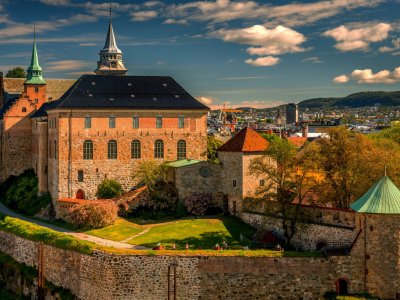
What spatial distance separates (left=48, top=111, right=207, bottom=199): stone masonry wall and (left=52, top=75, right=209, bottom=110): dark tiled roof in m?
0.80

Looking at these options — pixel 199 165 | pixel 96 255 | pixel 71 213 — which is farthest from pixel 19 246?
pixel 199 165

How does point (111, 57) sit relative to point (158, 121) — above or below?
above

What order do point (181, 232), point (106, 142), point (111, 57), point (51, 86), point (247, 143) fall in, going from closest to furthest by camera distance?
1. point (181, 232)
2. point (247, 143)
3. point (106, 142)
4. point (51, 86)
5. point (111, 57)

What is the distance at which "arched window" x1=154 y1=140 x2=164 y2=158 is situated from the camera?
6209cm

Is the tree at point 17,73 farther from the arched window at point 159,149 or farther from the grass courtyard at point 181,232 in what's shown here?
the grass courtyard at point 181,232

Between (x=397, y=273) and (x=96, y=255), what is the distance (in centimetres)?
1795

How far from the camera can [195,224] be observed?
2007 inches

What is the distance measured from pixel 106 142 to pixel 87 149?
189 cm

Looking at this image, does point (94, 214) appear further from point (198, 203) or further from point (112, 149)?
point (112, 149)

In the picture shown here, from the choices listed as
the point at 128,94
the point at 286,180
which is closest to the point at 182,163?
the point at 128,94

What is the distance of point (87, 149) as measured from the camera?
197 feet

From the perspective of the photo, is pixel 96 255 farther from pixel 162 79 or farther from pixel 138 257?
pixel 162 79

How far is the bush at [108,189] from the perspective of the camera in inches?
2335

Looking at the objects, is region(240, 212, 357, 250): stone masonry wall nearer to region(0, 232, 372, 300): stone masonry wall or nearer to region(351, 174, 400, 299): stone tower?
region(351, 174, 400, 299): stone tower
